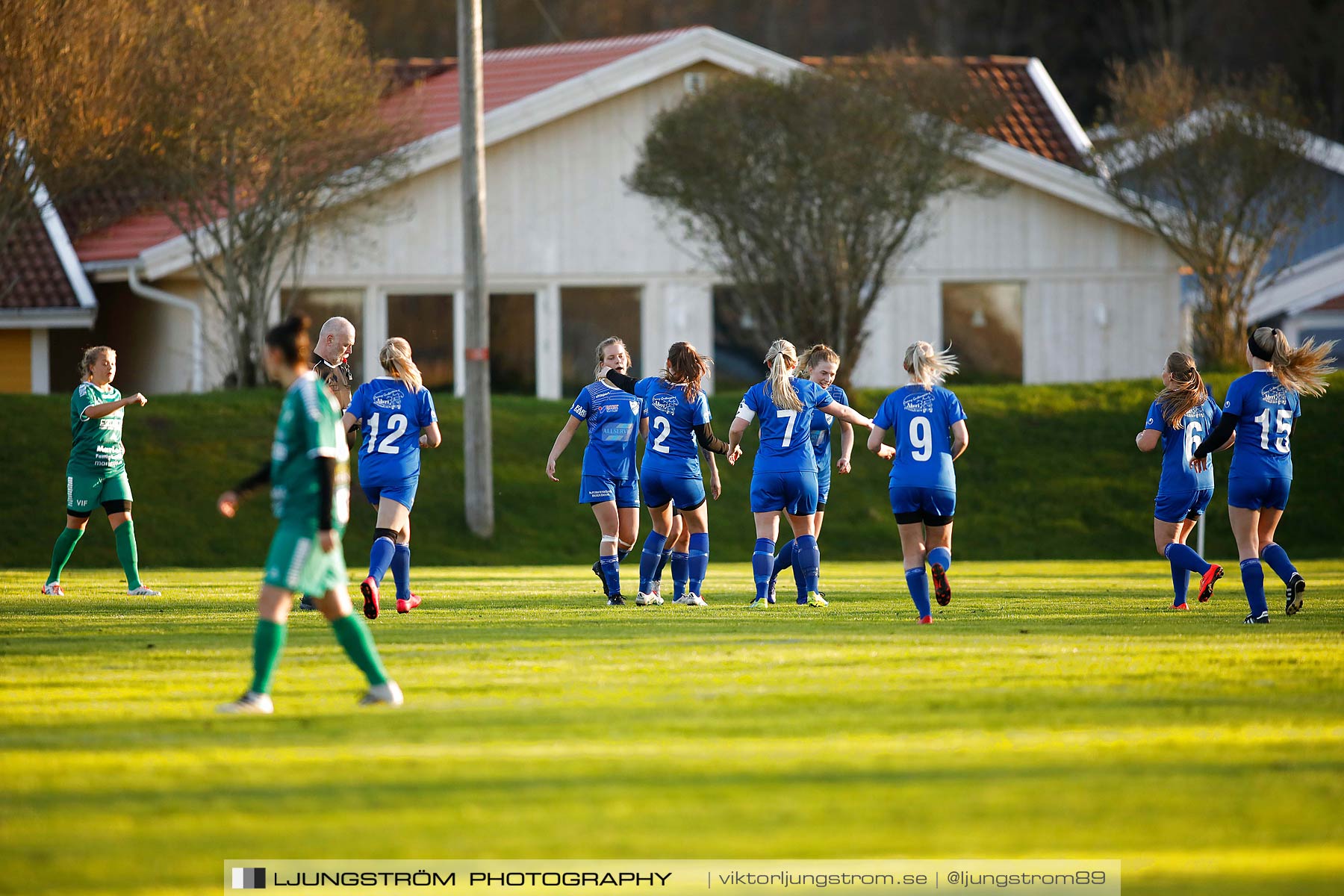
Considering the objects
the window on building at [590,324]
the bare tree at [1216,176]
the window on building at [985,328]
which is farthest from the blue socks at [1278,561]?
the window on building at [985,328]

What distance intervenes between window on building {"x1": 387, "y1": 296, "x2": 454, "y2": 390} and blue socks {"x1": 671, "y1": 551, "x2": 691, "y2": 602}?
1515cm

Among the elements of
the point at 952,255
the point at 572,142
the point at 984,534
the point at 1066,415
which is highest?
the point at 572,142

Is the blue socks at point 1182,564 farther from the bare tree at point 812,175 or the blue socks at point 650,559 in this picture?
the bare tree at point 812,175

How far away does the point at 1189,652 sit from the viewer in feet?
33.4

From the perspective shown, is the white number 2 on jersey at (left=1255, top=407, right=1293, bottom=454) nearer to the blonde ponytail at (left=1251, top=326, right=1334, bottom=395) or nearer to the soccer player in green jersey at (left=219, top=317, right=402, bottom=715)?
the blonde ponytail at (left=1251, top=326, right=1334, bottom=395)

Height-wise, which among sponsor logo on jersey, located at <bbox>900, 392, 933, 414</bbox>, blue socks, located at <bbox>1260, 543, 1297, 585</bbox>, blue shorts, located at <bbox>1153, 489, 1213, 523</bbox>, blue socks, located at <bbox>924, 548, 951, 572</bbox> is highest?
sponsor logo on jersey, located at <bbox>900, 392, 933, 414</bbox>

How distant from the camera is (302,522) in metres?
7.80

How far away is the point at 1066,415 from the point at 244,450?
40.9 ft

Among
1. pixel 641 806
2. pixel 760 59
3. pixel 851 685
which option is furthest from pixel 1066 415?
pixel 641 806

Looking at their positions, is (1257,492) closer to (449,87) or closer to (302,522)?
(302,522)

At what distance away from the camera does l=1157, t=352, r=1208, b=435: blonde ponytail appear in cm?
1302

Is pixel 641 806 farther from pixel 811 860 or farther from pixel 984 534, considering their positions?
pixel 984 534

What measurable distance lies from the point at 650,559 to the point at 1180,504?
4.24 meters

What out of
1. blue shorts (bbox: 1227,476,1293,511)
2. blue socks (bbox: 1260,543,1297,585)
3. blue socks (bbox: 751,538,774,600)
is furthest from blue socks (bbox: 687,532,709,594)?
blue socks (bbox: 1260,543,1297,585)
